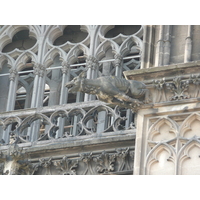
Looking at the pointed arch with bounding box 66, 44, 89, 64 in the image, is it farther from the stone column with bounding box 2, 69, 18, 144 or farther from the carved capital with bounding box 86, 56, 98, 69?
the stone column with bounding box 2, 69, 18, 144

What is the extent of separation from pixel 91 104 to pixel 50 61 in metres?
1.81

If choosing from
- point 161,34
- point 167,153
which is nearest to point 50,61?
point 161,34

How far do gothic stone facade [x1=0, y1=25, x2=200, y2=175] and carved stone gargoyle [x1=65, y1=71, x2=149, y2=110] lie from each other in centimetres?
14

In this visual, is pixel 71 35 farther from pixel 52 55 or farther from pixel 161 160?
pixel 161 160

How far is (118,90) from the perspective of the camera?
18.4 meters

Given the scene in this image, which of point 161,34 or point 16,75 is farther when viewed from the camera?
point 16,75

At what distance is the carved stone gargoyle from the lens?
1823 cm

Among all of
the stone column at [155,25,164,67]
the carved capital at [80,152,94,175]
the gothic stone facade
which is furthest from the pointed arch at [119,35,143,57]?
the stone column at [155,25,164,67]

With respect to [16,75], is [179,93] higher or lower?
lower

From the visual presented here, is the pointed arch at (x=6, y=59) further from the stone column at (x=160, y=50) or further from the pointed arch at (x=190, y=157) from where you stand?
the pointed arch at (x=190, y=157)

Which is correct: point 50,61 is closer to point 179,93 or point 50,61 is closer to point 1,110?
point 1,110

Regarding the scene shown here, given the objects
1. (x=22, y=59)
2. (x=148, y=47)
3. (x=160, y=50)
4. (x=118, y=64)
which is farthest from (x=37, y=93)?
(x=160, y=50)
